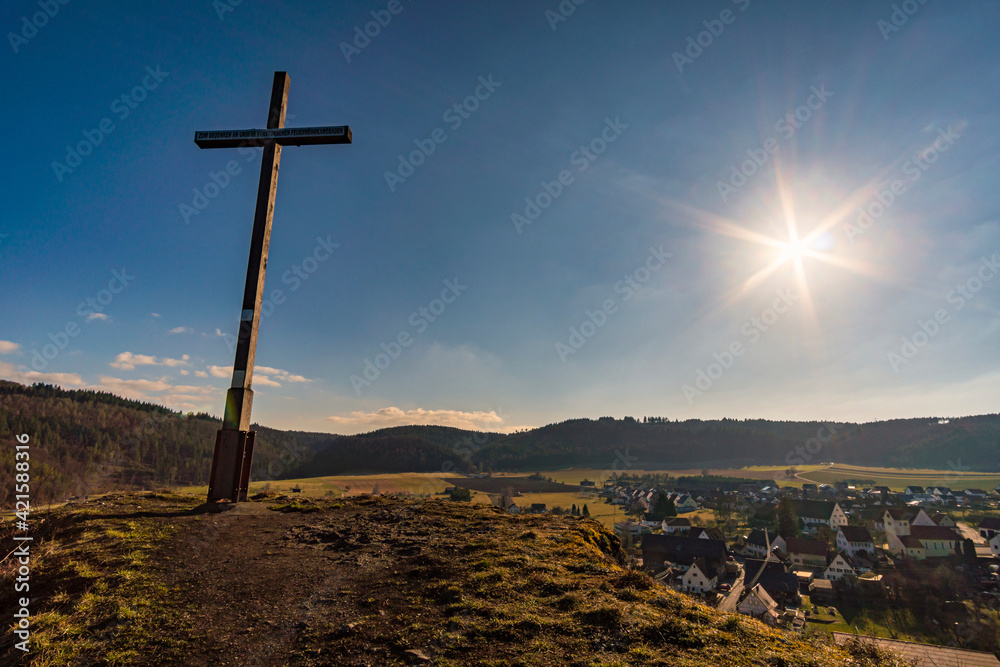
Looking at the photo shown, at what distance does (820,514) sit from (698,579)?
7155 centimetres

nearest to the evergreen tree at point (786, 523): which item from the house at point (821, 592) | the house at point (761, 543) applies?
the house at point (761, 543)

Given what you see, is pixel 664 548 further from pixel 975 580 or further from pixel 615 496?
pixel 615 496

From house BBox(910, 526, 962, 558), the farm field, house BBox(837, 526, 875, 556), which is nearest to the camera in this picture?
house BBox(910, 526, 962, 558)

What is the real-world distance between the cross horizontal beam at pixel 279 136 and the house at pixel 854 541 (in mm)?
98565

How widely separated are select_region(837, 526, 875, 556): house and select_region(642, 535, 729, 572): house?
32.4 metres

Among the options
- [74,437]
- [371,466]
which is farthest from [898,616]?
[74,437]

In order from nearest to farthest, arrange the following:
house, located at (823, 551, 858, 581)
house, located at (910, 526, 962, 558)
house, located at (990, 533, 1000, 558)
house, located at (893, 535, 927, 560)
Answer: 1. house, located at (823, 551, 858, 581)
2. house, located at (990, 533, 1000, 558)
3. house, located at (910, 526, 962, 558)
4. house, located at (893, 535, 927, 560)

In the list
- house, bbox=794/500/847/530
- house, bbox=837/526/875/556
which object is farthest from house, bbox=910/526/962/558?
house, bbox=794/500/847/530

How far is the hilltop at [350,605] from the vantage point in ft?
15.9

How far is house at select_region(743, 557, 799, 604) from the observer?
46656 millimetres

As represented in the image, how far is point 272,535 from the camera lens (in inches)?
395

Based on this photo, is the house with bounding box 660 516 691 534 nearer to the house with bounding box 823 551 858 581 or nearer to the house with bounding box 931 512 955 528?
the house with bounding box 823 551 858 581

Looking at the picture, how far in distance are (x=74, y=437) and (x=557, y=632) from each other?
180996mm

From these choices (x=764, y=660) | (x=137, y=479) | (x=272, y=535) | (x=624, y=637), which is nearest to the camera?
(x=764, y=660)
